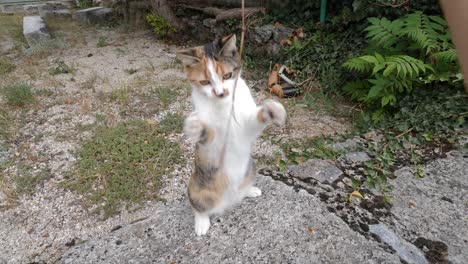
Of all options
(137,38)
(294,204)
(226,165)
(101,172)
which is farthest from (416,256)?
(137,38)

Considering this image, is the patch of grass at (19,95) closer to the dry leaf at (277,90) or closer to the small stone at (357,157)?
the dry leaf at (277,90)

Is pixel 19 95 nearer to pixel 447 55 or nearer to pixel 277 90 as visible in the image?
pixel 277 90

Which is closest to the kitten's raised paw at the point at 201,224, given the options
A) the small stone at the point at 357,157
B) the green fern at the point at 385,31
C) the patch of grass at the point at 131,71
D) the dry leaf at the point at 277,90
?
the small stone at the point at 357,157

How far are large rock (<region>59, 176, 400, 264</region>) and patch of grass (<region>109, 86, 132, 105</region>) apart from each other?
2.32m

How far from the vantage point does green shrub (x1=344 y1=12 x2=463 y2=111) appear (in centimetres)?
309

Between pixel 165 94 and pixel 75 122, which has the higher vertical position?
pixel 165 94

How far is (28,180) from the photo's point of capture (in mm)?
3066

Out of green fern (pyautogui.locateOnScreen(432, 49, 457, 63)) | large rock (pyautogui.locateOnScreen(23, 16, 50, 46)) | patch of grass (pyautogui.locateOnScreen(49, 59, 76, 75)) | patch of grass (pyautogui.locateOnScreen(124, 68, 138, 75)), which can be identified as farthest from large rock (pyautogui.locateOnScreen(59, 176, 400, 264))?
large rock (pyautogui.locateOnScreen(23, 16, 50, 46))

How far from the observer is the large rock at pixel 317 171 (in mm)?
2807

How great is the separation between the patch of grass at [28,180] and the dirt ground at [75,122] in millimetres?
19

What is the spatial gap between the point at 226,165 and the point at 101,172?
1707 millimetres

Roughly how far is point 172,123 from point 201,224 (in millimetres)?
1788

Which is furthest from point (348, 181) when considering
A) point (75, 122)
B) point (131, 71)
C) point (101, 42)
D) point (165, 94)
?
point (101, 42)

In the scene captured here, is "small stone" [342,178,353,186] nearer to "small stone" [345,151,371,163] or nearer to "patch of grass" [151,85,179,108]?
"small stone" [345,151,371,163]
